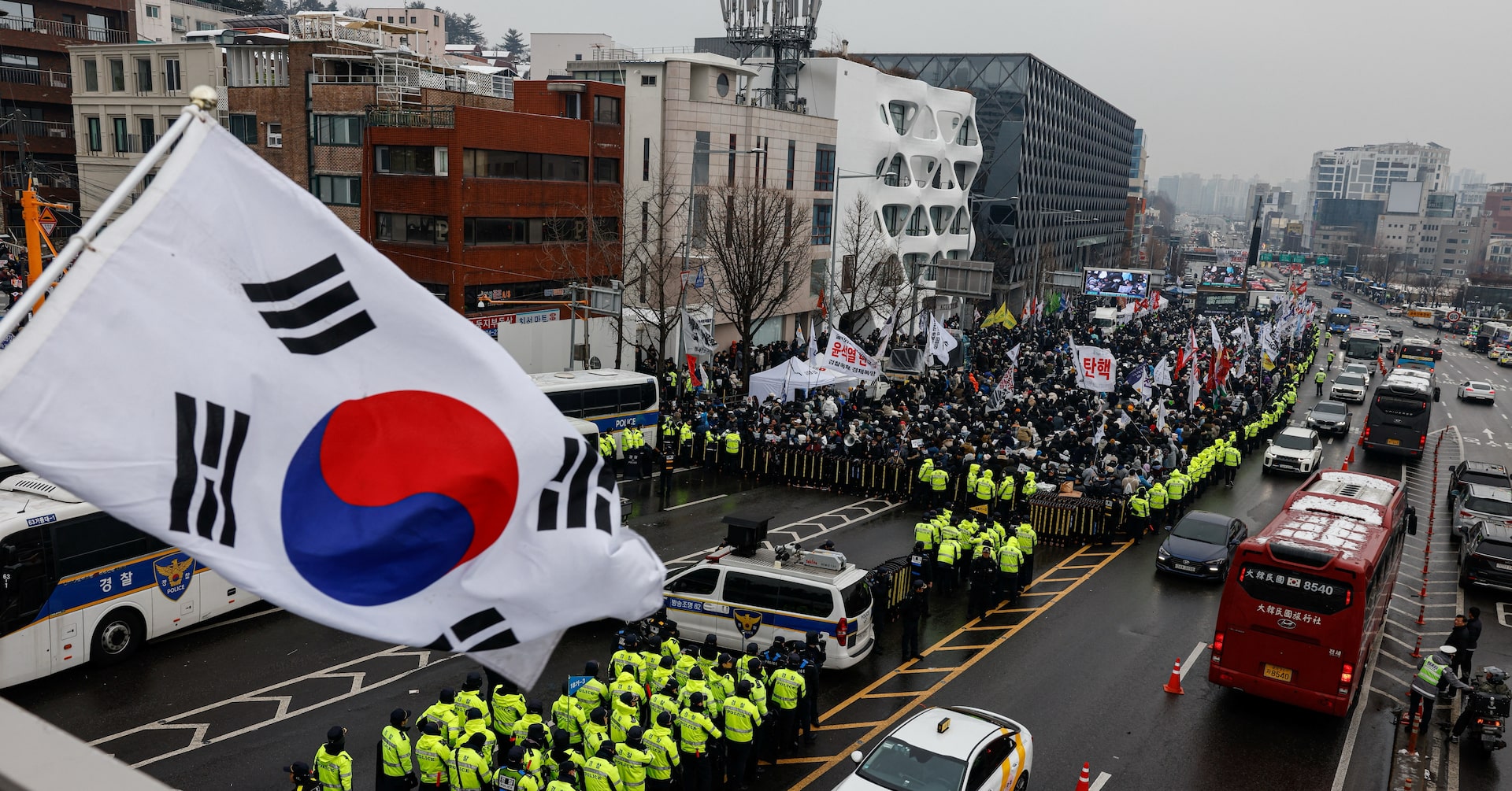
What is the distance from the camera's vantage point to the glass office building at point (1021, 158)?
301 feet

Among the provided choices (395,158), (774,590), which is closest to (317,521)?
(774,590)

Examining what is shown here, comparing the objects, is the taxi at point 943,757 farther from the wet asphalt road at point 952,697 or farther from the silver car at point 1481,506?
the silver car at point 1481,506

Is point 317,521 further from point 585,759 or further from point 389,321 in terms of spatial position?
point 585,759

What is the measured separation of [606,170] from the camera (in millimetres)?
46094

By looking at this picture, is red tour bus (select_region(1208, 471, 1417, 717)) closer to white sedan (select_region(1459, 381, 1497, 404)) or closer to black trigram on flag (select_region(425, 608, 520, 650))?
black trigram on flag (select_region(425, 608, 520, 650))

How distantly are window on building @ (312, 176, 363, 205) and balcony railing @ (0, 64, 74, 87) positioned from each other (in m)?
34.2

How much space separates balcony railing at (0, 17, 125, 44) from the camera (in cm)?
6381

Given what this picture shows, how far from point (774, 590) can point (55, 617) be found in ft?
33.6

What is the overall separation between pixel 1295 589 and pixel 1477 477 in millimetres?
18449

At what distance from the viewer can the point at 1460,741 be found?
Result: 1560cm

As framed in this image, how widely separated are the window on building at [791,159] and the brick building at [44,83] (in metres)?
40.3

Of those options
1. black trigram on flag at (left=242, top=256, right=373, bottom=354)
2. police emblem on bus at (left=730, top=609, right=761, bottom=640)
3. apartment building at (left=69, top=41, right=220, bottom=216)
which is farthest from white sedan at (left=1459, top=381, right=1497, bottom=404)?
apartment building at (left=69, top=41, right=220, bottom=216)

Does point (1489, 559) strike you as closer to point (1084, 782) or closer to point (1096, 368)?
point (1096, 368)

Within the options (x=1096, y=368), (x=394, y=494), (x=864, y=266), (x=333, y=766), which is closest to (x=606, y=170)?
(x=864, y=266)
